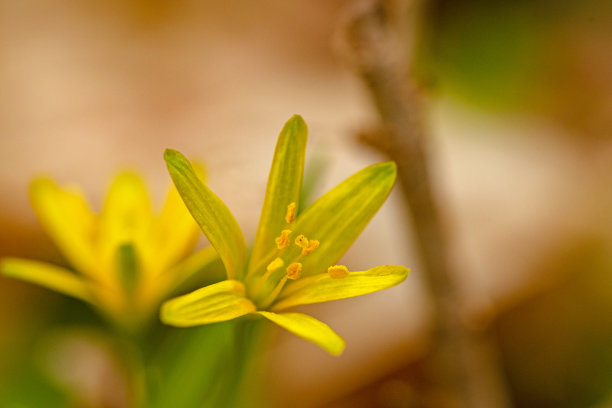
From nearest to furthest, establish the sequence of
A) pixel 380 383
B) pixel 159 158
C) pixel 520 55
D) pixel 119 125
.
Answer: pixel 380 383, pixel 159 158, pixel 119 125, pixel 520 55

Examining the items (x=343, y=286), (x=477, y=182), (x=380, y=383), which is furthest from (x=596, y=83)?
(x=343, y=286)

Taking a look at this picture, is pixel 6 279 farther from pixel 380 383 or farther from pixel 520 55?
pixel 520 55

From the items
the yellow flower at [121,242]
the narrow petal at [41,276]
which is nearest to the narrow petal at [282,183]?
the yellow flower at [121,242]

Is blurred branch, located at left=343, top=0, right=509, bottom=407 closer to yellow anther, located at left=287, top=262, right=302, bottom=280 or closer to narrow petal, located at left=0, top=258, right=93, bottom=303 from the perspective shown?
yellow anther, located at left=287, top=262, right=302, bottom=280

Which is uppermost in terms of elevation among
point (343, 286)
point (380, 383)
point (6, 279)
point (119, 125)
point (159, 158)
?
point (119, 125)

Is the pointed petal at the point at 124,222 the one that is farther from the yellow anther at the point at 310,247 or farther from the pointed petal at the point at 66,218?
the yellow anther at the point at 310,247

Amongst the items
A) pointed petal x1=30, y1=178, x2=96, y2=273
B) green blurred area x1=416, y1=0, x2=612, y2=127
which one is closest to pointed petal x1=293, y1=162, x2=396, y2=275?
pointed petal x1=30, y1=178, x2=96, y2=273

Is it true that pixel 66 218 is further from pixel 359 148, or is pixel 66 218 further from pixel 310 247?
pixel 359 148
